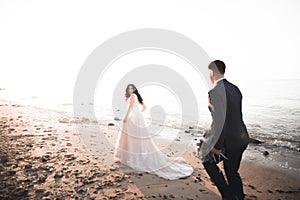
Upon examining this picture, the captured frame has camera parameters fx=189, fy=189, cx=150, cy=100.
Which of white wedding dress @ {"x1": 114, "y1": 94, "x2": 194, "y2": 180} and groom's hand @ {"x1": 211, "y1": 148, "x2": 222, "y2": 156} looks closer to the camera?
groom's hand @ {"x1": 211, "y1": 148, "x2": 222, "y2": 156}

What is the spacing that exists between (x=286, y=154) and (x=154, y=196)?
24.4ft

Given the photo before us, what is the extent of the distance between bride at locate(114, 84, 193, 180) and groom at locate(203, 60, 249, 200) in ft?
6.96

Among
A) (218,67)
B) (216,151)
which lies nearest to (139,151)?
(216,151)

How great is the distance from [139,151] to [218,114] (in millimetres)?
3621

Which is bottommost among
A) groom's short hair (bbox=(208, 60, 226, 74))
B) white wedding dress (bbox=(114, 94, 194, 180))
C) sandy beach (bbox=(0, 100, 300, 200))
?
sandy beach (bbox=(0, 100, 300, 200))

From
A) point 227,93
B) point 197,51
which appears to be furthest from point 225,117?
point 197,51

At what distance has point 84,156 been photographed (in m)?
6.48

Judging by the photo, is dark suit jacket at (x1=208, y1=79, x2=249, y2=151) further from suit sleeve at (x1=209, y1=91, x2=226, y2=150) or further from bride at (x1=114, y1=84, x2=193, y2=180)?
bride at (x1=114, y1=84, x2=193, y2=180)

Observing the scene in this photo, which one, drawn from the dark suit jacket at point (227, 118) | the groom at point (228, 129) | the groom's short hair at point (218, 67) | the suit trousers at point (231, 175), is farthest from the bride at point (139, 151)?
the groom's short hair at point (218, 67)

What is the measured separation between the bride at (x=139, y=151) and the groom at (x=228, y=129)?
212cm

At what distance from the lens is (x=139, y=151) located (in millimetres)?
6113

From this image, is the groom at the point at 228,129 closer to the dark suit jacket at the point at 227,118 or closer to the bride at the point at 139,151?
the dark suit jacket at the point at 227,118

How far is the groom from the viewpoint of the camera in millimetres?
3135

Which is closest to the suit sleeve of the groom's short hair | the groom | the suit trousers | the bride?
the groom
